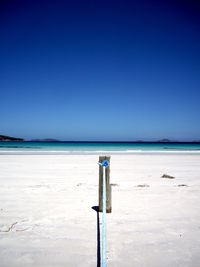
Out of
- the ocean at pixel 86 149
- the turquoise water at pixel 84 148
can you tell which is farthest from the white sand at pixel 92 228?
the turquoise water at pixel 84 148

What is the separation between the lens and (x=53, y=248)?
2.92 m

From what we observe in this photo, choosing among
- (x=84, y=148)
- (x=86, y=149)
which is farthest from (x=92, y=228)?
(x=84, y=148)

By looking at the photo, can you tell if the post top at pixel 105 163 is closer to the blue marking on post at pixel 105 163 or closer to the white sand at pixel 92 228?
the blue marking on post at pixel 105 163

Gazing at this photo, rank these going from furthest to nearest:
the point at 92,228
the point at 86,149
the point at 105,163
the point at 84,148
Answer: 1. the point at 84,148
2. the point at 86,149
3. the point at 105,163
4. the point at 92,228

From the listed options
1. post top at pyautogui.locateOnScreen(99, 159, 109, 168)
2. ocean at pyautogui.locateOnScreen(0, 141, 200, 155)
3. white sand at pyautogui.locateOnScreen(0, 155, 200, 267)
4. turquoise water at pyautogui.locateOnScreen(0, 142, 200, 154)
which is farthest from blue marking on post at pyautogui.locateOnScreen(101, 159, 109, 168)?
turquoise water at pyautogui.locateOnScreen(0, 142, 200, 154)

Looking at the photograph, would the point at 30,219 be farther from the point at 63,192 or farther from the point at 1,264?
the point at 63,192

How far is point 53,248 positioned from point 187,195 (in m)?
4.18

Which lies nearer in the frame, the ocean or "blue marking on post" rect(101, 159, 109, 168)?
"blue marking on post" rect(101, 159, 109, 168)

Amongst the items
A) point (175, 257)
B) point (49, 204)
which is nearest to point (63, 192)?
point (49, 204)

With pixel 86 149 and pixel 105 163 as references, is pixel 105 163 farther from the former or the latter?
pixel 86 149

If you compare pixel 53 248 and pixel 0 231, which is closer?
pixel 53 248

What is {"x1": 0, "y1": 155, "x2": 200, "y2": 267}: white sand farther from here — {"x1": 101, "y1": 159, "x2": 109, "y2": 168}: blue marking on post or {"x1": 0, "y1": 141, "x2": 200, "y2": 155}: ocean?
{"x1": 0, "y1": 141, "x2": 200, "y2": 155}: ocean

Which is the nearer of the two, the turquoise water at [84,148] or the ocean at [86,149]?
the ocean at [86,149]

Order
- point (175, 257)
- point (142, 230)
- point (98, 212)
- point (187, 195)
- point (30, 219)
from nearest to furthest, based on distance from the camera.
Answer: point (175, 257) → point (142, 230) → point (30, 219) → point (98, 212) → point (187, 195)
